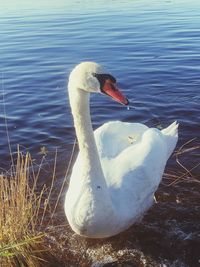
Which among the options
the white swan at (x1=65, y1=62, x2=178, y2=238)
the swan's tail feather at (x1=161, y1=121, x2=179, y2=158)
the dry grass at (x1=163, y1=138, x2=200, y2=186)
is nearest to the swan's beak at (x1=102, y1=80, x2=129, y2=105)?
the white swan at (x1=65, y1=62, x2=178, y2=238)

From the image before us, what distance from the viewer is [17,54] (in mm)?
17922

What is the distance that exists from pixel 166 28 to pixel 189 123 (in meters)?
12.0

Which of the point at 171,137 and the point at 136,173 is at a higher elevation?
the point at 136,173

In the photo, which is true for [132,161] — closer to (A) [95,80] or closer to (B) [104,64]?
(A) [95,80]

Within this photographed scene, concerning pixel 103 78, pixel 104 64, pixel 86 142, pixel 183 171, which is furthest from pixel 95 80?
pixel 104 64

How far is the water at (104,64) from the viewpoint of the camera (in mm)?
10055

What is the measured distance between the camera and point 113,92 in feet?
16.4

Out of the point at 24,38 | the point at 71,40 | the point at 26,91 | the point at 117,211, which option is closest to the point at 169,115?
the point at 26,91

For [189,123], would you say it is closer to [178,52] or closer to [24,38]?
[178,52]

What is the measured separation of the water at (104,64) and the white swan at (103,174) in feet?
2.97

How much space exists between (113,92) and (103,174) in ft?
3.65

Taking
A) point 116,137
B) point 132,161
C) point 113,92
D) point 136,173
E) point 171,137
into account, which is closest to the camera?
point 113,92

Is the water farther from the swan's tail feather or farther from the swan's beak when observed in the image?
the swan's beak

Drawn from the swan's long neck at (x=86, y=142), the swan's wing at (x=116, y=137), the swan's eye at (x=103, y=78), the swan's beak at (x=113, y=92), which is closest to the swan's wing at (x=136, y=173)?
the swan's wing at (x=116, y=137)
